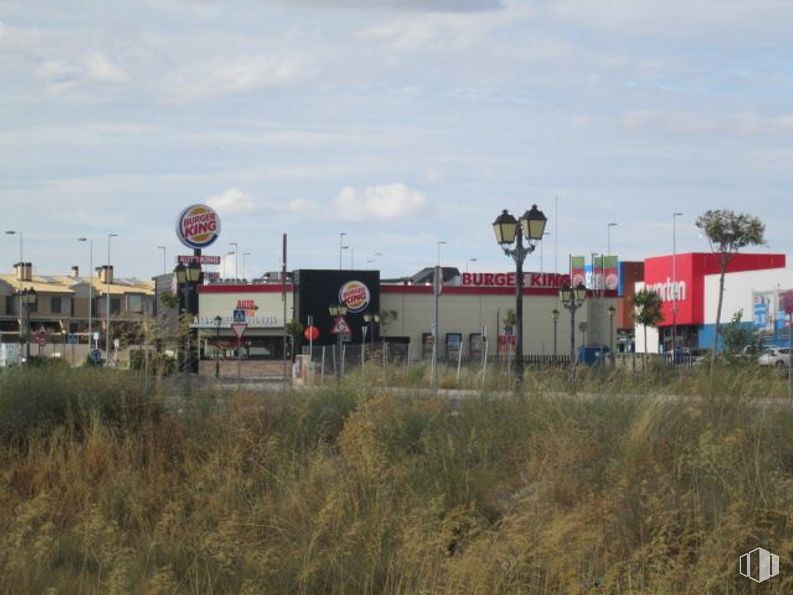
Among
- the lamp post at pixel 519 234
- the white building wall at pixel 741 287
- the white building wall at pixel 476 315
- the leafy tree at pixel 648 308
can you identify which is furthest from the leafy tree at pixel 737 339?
the white building wall at pixel 476 315

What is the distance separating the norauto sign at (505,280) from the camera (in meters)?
84.6

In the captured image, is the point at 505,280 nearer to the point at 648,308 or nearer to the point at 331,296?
the point at 331,296

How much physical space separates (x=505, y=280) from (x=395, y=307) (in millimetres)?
8187

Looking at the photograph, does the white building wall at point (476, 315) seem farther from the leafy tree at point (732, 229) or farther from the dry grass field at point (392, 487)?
the dry grass field at point (392, 487)

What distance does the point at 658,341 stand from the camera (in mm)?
84250

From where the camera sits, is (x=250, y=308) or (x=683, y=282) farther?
(x=250, y=308)

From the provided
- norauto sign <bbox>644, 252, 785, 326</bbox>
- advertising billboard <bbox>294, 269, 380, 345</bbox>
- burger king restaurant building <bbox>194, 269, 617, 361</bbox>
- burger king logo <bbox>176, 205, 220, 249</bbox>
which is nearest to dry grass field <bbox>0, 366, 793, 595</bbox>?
burger king logo <bbox>176, 205, 220, 249</bbox>

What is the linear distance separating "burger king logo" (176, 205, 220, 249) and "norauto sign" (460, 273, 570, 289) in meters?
50.5

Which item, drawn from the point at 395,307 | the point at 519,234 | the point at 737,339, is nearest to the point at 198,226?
the point at 519,234

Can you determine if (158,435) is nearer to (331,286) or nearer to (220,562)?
(220,562)

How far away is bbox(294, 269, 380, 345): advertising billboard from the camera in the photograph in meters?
83.1

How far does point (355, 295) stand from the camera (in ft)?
272

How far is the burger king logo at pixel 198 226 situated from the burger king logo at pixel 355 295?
47338 mm

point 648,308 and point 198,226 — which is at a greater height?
point 198,226
